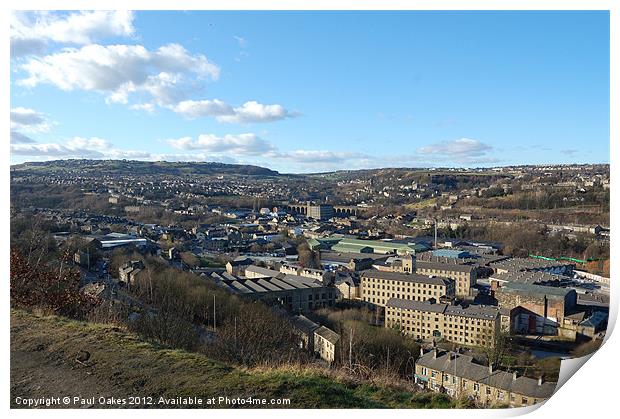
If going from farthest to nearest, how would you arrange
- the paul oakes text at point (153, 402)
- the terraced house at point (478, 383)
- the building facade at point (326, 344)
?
1. the building facade at point (326, 344)
2. the terraced house at point (478, 383)
3. the paul oakes text at point (153, 402)

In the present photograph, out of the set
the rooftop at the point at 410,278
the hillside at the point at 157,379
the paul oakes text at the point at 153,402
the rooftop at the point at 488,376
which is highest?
the hillside at the point at 157,379

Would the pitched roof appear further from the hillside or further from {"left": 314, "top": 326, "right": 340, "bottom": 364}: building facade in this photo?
the hillside

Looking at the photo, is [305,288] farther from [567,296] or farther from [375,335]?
[567,296]

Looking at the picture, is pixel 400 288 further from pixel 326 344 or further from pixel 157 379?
pixel 157 379

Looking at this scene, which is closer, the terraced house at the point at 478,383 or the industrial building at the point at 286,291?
the terraced house at the point at 478,383

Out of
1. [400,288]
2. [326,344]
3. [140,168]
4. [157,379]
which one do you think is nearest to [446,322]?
[400,288]

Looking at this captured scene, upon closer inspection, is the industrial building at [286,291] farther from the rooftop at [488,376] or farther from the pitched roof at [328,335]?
the rooftop at [488,376]

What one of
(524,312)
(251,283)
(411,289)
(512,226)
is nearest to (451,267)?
(411,289)

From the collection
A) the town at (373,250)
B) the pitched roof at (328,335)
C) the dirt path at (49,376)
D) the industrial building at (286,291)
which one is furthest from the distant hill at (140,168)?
the dirt path at (49,376)
